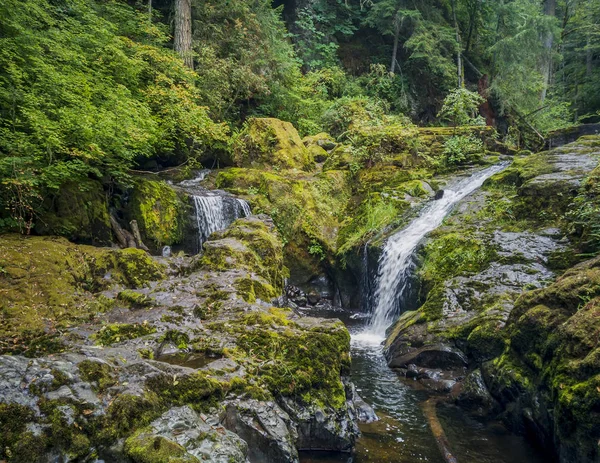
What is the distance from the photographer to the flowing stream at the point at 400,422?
15.5 feet

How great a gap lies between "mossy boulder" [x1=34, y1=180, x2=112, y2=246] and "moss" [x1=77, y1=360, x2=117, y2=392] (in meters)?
4.74

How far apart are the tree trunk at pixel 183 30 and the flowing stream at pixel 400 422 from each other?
33.2ft

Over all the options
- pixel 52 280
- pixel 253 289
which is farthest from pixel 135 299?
pixel 253 289

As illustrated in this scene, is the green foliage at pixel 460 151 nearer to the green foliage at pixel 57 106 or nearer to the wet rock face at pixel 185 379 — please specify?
the wet rock face at pixel 185 379

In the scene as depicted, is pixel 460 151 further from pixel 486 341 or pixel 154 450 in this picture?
pixel 154 450

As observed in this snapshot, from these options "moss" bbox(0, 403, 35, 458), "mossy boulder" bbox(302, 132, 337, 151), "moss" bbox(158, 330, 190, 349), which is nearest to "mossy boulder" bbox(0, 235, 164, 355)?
"moss" bbox(158, 330, 190, 349)

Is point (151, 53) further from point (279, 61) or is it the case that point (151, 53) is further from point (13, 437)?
point (13, 437)

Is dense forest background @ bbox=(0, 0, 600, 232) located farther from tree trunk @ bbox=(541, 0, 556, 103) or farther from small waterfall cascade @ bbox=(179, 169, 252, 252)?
small waterfall cascade @ bbox=(179, 169, 252, 252)

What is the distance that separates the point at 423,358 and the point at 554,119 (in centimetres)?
2212

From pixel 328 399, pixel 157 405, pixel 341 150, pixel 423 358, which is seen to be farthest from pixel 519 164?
pixel 157 405

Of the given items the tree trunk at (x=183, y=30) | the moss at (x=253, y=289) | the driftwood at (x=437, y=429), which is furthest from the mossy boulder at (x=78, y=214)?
the tree trunk at (x=183, y=30)

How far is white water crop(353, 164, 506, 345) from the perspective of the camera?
9703 millimetres

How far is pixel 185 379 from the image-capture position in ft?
12.9

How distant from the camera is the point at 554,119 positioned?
2345 cm
